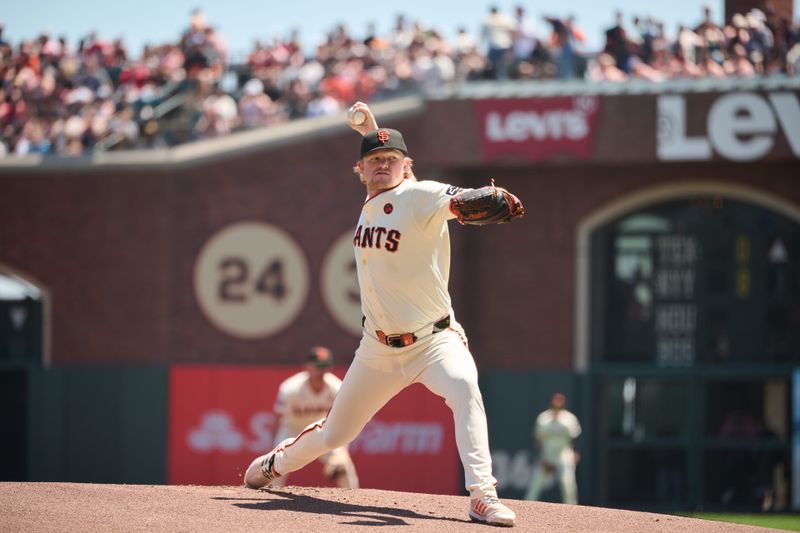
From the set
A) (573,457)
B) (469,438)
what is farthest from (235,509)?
(573,457)

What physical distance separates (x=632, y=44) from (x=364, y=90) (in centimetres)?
436

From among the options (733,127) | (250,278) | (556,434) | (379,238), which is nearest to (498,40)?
(733,127)

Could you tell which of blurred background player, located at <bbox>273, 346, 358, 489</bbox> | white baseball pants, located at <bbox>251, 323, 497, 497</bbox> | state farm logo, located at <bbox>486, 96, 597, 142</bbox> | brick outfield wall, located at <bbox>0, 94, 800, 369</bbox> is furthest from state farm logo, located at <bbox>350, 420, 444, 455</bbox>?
white baseball pants, located at <bbox>251, 323, 497, 497</bbox>

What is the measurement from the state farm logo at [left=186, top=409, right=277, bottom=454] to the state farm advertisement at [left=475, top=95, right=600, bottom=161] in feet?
18.2

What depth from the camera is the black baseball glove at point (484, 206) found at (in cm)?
788

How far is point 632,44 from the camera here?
21016mm

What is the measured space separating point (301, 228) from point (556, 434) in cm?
536

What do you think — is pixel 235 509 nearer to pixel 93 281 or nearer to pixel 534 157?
pixel 534 157

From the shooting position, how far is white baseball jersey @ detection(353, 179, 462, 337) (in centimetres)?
830

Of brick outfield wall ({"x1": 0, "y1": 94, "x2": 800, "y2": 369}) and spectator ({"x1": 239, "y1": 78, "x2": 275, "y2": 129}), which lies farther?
spectator ({"x1": 239, "y1": 78, "x2": 275, "y2": 129})

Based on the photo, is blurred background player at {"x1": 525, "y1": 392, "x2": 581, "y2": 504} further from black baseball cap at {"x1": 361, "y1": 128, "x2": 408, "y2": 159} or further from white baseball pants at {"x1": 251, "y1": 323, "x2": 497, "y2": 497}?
black baseball cap at {"x1": 361, "y1": 128, "x2": 408, "y2": 159}

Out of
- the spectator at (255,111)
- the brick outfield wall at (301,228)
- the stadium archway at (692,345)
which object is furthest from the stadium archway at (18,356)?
the stadium archway at (692,345)

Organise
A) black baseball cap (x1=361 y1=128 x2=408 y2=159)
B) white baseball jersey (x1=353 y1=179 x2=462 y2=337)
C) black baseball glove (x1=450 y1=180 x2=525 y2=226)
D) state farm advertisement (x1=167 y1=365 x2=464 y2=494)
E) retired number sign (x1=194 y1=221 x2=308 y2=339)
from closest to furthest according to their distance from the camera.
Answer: black baseball glove (x1=450 y1=180 x2=525 y2=226) → white baseball jersey (x1=353 y1=179 x2=462 y2=337) → black baseball cap (x1=361 y1=128 x2=408 y2=159) → state farm advertisement (x1=167 y1=365 x2=464 y2=494) → retired number sign (x1=194 y1=221 x2=308 y2=339)

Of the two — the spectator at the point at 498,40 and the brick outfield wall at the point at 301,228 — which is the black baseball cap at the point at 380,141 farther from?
the spectator at the point at 498,40
